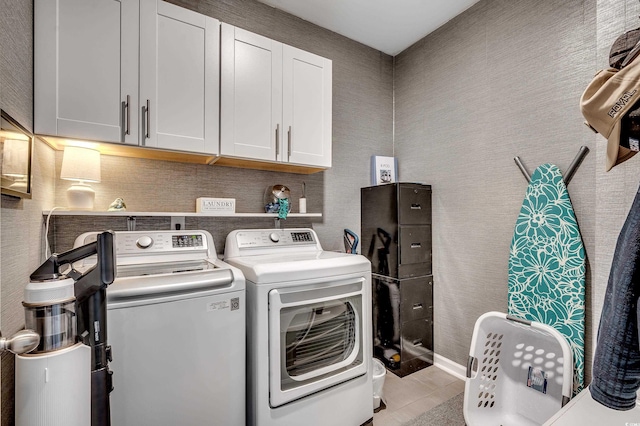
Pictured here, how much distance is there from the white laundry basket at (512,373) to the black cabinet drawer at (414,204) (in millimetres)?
951

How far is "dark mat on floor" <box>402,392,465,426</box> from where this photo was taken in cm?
193

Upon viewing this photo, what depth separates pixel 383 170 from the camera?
9.96 ft

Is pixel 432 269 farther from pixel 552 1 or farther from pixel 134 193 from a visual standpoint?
pixel 134 193

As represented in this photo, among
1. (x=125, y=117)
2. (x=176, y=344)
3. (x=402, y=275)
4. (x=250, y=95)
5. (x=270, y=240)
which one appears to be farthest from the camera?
(x=402, y=275)

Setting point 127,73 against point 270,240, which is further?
point 270,240

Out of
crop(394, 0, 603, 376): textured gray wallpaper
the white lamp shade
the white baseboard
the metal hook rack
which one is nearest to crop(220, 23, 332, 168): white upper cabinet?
the white lamp shade

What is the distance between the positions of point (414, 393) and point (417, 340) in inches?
17.2

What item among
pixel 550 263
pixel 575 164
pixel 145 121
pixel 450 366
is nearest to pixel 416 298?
pixel 450 366

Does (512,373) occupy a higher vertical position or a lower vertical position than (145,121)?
lower

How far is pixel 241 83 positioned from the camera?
6.42 ft

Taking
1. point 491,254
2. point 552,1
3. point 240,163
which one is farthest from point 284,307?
point 552,1

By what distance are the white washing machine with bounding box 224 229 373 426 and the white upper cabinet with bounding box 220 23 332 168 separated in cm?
72

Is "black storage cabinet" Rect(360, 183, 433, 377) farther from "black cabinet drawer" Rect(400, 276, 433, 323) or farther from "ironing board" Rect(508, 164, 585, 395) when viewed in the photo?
"ironing board" Rect(508, 164, 585, 395)

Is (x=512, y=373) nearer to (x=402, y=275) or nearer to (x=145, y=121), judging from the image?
(x=402, y=275)
